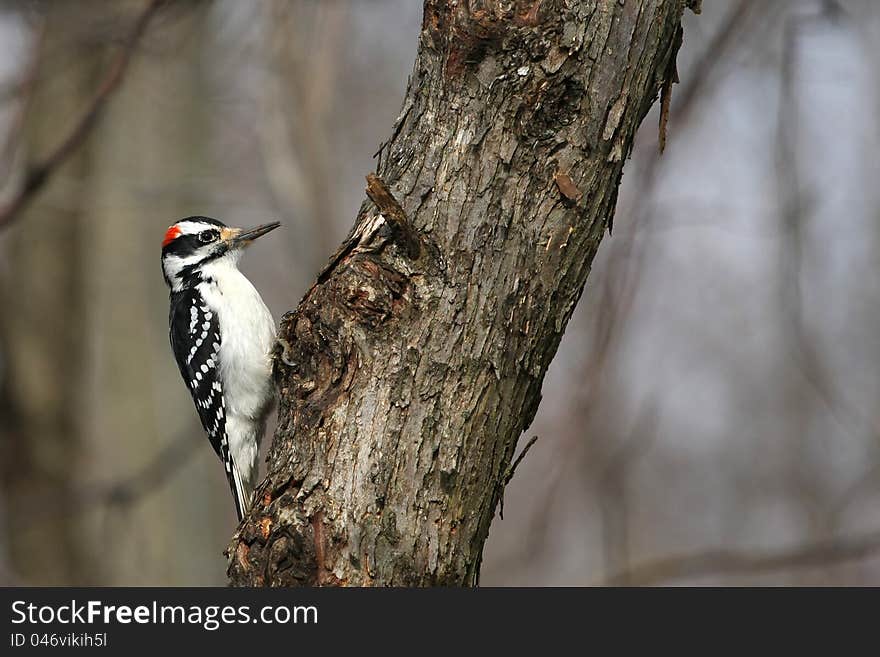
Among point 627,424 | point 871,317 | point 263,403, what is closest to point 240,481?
point 263,403

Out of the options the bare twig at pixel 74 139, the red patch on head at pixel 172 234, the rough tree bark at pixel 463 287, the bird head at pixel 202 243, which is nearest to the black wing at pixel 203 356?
the bird head at pixel 202 243

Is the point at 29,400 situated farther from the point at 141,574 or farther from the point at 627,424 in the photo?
the point at 627,424

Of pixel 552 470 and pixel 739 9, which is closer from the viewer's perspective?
pixel 739 9

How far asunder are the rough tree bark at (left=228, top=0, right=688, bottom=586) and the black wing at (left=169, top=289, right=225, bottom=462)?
258 cm

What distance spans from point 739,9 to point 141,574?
700 cm

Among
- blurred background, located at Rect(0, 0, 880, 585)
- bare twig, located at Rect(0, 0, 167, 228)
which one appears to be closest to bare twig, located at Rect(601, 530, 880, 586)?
blurred background, located at Rect(0, 0, 880, 585)

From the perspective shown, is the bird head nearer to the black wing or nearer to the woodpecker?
the woodpecker

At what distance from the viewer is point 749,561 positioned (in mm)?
4844

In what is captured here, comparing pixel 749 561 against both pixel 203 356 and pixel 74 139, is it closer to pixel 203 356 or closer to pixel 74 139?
pixel 203 356

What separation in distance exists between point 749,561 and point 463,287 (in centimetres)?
292

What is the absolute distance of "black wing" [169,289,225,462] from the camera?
530 cm

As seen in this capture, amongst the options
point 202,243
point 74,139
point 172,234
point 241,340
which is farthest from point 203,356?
point 74,139

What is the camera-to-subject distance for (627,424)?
238 inches

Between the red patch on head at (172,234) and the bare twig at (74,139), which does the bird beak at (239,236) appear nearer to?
the red patch on head at (172,234)
